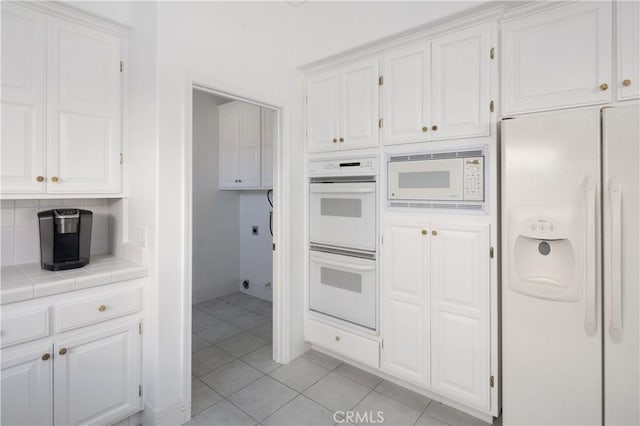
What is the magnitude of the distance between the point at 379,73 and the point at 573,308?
188 centimetres

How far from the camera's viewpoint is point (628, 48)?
1.54 m

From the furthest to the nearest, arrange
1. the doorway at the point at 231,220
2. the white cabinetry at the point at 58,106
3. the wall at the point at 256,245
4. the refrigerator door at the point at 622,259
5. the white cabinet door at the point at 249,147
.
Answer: the wall at the point at 256,245 < the white cabinet door at the point at 249,147 < the doorway at the point at 231,220 < the white cabinetry at the point at 58,106 < the refrigerator door at the point at 622,259

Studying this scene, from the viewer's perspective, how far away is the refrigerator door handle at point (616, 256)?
146 cm

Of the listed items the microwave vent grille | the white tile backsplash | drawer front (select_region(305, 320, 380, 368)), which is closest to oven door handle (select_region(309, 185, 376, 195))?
the microwave vent grille

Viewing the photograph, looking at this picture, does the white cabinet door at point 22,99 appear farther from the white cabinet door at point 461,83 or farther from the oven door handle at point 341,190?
the white cabinet door at point 461,83

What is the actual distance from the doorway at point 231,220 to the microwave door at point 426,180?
1591mm

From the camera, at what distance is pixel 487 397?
1909 millimetres

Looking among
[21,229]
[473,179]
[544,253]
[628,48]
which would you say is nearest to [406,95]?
[473,179]

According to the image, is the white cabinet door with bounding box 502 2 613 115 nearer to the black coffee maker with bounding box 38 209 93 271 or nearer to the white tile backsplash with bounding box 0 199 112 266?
the black coffee maker with bounding box 38 209 93 271

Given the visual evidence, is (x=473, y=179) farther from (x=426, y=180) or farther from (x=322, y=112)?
(x=322, y=112)

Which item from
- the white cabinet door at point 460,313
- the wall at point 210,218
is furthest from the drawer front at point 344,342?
the wall at point 210,218

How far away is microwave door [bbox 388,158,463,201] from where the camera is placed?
2015 mm

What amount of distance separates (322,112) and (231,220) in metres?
2.47

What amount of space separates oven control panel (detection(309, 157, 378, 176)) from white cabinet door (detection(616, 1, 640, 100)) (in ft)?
4.51
